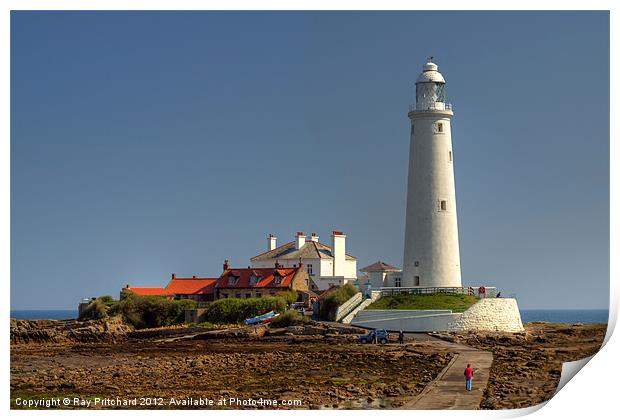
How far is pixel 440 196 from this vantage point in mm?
39750

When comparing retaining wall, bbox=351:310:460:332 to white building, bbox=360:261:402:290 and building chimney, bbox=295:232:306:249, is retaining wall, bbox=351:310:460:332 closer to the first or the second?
white building, bbox=360:261:402:290

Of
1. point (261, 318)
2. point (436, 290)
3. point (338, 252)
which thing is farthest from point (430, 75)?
point (338, 252)

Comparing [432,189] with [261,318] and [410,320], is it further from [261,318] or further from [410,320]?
[261,318]

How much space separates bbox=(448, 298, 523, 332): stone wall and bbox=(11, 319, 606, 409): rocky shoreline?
878mm

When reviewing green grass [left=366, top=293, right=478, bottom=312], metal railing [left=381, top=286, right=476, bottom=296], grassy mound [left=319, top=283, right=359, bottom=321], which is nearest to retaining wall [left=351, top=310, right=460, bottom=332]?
green grass [left=366, top=293, right=478, bottom=312]

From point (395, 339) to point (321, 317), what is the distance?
7.05 meters

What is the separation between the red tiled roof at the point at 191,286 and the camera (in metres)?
48.9

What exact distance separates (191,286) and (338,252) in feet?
23.3

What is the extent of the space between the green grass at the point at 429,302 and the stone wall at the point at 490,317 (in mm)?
353

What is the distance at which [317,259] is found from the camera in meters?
51.4

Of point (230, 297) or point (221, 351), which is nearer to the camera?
point (221, 351)

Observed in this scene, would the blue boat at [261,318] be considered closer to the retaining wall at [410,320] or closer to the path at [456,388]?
the retaining wall at [410,320]
